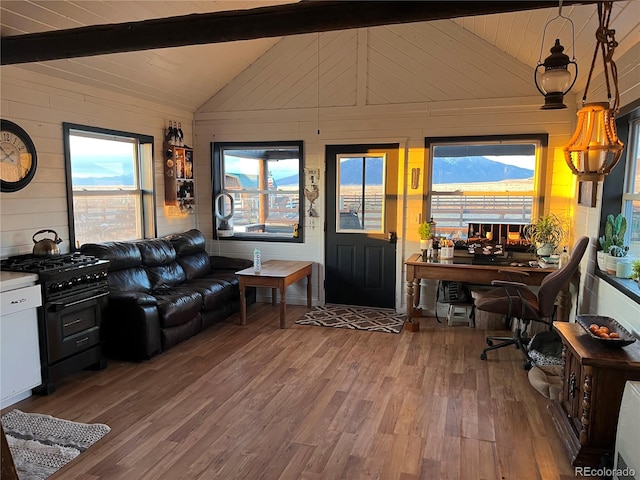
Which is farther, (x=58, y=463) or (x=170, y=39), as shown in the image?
(x=170, y=39)

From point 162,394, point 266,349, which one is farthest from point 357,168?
point 162,394

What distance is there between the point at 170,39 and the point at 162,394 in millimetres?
2501

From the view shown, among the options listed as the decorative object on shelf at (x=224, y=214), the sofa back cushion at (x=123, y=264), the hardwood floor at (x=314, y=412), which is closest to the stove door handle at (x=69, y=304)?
the sofa back cushion at (x=123, y=264)

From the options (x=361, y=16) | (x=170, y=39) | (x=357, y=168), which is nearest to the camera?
(x=361, y=16)

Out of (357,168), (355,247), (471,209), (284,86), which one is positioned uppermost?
(284,86)

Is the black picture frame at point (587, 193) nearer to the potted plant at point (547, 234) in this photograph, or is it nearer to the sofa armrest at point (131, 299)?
the potted plant at point (547, 234)

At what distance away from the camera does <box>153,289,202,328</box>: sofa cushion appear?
4.12 meters

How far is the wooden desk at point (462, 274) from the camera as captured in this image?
440 centimetres

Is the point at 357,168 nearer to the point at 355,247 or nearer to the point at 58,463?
the point at 355,247

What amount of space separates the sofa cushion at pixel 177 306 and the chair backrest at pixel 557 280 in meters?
3.15

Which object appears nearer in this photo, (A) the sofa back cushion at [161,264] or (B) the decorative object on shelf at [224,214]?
(A) the sofa back cushion at [161,264]

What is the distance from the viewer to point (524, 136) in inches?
196

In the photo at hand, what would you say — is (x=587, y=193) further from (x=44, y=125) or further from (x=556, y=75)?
(x=44, y=125)

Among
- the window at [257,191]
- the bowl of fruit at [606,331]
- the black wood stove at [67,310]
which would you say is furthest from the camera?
the window at [257,191]
